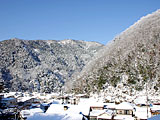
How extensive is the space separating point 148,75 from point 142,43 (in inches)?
1088

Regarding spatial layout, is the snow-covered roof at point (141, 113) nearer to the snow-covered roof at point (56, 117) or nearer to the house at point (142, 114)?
the house at point (142, 114)

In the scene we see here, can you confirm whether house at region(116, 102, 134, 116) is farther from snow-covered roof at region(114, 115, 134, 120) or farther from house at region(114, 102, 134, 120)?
snow-covered roof at region(114, 115, 134, 120)

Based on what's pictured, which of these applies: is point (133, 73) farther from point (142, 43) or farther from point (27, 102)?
point (27, 102)

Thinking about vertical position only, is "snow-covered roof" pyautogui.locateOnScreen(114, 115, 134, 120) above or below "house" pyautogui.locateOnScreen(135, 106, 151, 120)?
below

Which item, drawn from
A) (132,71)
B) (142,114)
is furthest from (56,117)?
(132,71)

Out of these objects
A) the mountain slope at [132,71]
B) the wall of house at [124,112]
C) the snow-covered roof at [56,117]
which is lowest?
the wall of house at [124,112]

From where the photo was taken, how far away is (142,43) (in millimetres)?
86938

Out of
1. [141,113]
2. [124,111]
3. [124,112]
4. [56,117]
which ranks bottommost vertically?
[124,112]

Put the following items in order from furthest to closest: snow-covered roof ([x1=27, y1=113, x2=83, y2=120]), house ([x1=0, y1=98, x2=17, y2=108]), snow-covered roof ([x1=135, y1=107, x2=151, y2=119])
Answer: house ([x1=0, y1=98, x2=17, y2=108]) → snow-covered roof ([x1=135, y1=107, x2=151, y2=119]) → snow-covered roof ([x1=27, y1=113, x2=83, y2=120])

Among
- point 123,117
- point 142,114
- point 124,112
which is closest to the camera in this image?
point 142,114

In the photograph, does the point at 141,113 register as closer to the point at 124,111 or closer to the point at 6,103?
the point at 124,111

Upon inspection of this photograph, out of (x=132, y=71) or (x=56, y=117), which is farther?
(x=132, y=71)

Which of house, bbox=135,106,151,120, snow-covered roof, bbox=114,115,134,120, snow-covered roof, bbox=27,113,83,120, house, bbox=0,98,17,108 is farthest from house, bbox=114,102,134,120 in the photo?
house, bbox=0,98,17,108

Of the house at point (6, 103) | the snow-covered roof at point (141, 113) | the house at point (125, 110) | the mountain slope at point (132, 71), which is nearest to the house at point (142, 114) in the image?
the snow-covered roof at point (141, 113)
